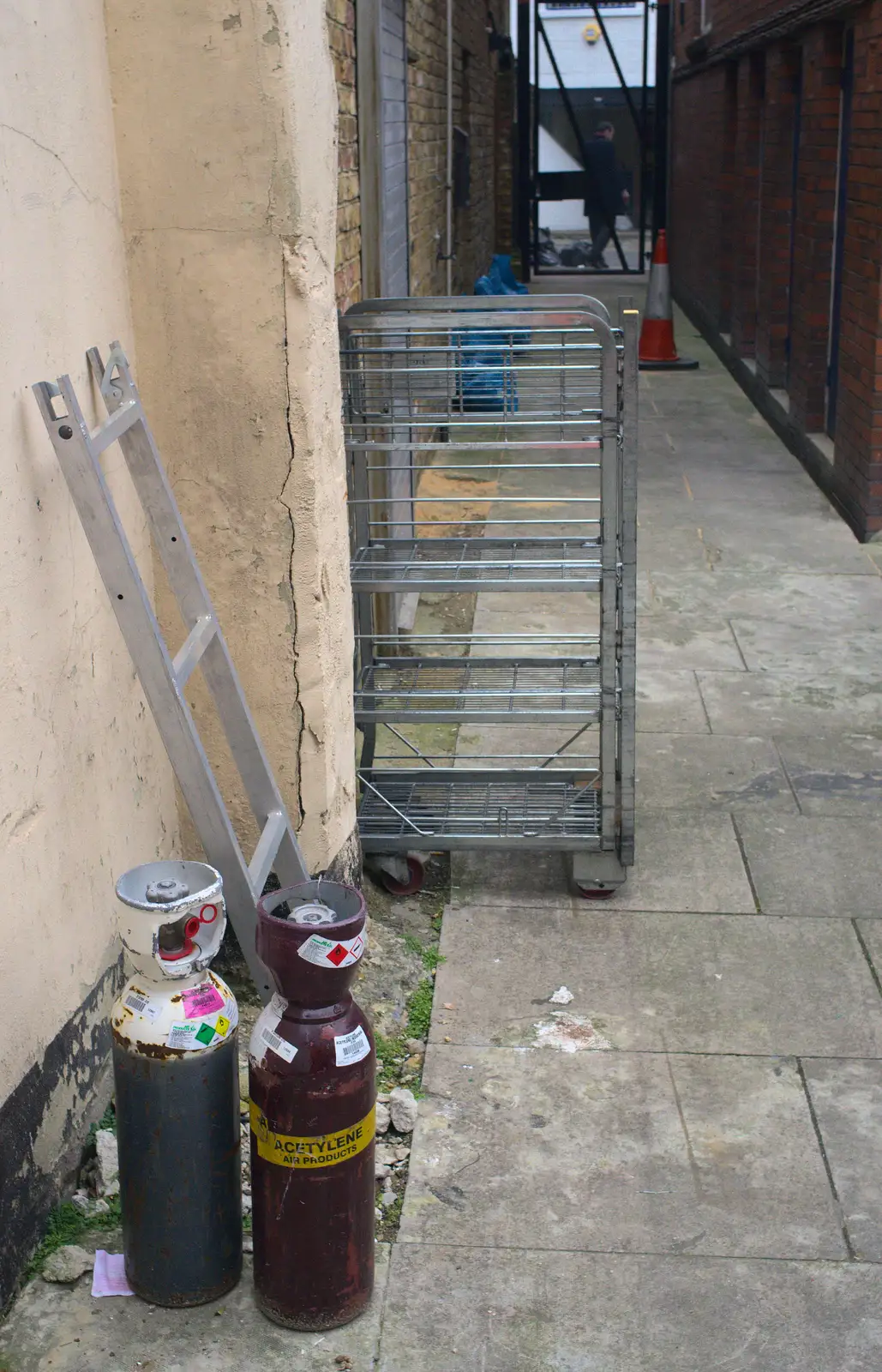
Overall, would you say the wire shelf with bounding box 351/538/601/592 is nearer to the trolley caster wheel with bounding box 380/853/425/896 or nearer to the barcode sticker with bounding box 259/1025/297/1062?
the trolley caster wheel with bounding box 380/853/425/896

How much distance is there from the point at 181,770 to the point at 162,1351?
1212 mm

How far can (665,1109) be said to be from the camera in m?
3.77

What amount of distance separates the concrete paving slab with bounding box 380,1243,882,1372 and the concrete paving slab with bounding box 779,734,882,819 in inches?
98.4

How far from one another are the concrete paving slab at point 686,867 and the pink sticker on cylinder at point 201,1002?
2.17 m

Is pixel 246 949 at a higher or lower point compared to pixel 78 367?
lower

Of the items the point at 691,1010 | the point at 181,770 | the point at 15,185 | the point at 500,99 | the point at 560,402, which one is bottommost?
the point at 691,1010

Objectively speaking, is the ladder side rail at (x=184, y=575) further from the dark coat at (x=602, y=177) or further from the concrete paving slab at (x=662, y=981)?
the dark coat at (x=602, y=177)

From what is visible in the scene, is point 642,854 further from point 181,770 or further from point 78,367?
point 78,367

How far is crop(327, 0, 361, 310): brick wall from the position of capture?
18.6 feet

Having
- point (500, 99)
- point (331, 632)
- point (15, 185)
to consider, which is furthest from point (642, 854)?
point (500, 99)

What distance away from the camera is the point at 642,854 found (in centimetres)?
515

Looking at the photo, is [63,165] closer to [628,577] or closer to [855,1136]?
[628,577]

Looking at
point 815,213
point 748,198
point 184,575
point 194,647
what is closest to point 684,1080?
point 194,647

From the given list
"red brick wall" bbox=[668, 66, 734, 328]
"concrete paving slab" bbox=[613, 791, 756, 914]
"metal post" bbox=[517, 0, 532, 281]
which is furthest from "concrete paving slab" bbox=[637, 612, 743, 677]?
"metal post" bbox=[517, 0, 532, 281]
